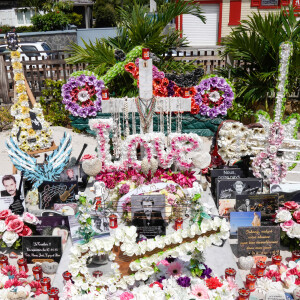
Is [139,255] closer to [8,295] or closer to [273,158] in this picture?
[8,295]

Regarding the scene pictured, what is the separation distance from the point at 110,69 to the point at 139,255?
236 inches

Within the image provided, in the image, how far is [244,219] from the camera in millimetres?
5184

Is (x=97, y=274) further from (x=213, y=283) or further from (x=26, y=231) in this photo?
(x=26, y=231)

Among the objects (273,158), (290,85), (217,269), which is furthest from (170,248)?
(290,85)

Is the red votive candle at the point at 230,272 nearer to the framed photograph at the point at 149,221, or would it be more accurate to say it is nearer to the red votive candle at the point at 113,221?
the framed photograph at the point at 149,221

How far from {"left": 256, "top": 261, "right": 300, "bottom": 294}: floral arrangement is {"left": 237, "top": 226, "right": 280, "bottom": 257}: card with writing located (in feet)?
0.99

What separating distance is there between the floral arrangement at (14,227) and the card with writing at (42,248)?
224 mm

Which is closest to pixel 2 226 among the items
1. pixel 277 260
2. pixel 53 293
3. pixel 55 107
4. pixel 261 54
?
pixel 53 293

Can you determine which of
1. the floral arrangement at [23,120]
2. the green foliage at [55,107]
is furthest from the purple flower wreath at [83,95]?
the floral arrangement at [23,120]

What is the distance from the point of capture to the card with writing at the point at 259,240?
4797 millimetres

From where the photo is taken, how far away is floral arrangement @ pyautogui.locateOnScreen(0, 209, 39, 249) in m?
4.91

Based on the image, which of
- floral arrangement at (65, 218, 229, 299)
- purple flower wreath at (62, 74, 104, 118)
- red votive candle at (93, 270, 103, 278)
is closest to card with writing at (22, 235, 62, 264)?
red votive candle at (93, 270, 103, 278)

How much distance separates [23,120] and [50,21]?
1532 centimetres

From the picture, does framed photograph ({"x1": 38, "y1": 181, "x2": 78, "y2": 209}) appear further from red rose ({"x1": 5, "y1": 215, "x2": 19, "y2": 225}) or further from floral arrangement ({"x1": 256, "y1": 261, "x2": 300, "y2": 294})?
floral arrangement ({"x1": 256, "y1": 261, "x2": 300, "y2": 294})
